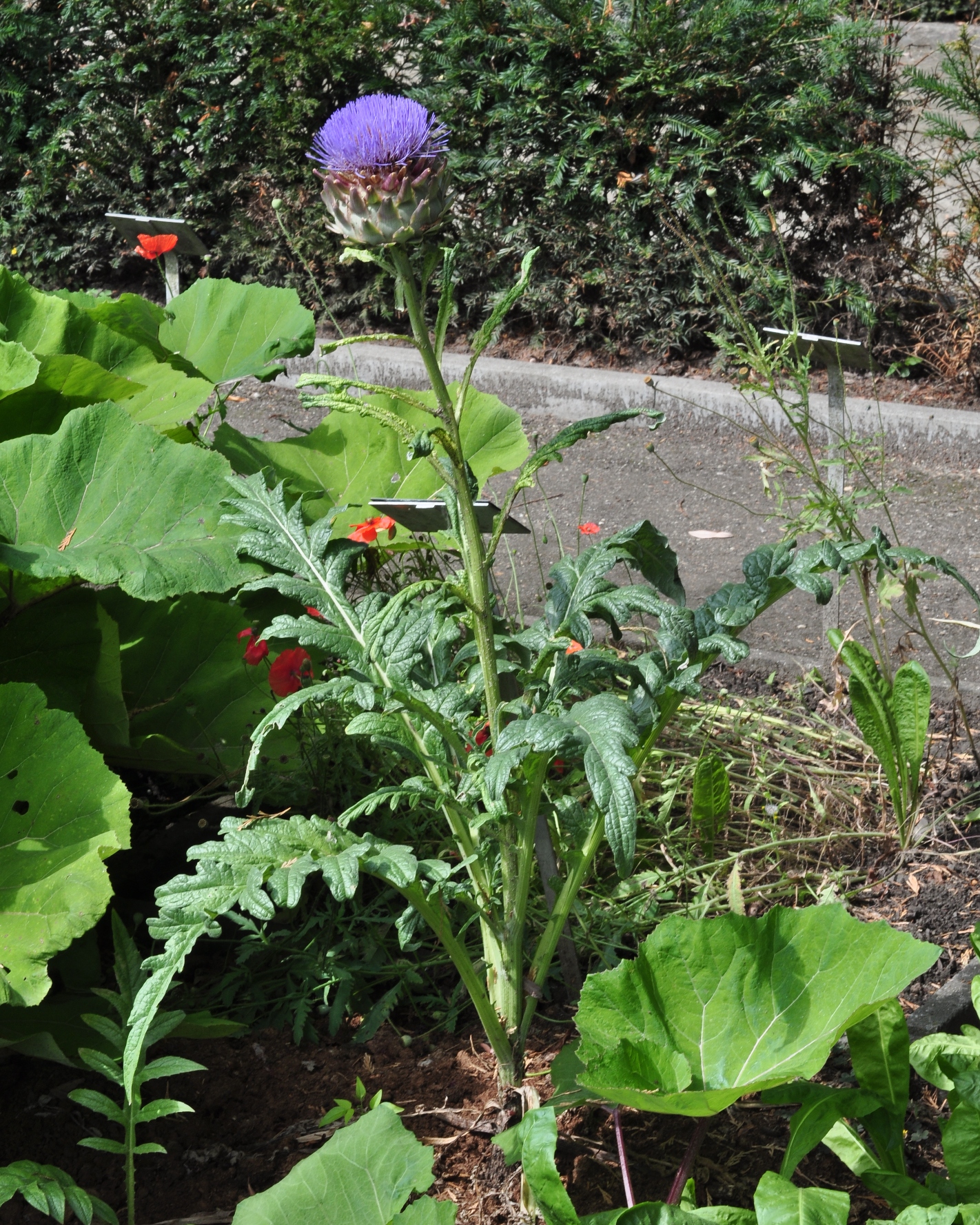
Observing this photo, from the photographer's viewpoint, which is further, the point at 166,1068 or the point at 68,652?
the point at 68,652

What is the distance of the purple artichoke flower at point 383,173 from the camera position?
56.8 inches

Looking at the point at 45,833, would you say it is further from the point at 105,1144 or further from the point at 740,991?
the point at 740,991

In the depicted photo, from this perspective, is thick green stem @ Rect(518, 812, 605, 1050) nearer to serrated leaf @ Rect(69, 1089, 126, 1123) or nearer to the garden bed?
the garden bed

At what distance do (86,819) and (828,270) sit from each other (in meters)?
4.78

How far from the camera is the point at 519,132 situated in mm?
5699

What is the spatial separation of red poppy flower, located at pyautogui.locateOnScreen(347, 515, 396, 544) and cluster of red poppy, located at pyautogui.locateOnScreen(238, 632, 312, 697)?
0.31 meters

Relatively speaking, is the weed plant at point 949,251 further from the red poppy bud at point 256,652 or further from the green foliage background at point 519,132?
the red poppy bud at point 256,652

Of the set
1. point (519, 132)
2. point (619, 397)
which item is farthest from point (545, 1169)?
point (519, 132)

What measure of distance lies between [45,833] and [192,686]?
0.61m

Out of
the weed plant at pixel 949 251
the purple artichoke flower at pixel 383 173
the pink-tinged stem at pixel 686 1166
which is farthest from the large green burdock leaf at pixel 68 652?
the weed plant at pixel 949 251

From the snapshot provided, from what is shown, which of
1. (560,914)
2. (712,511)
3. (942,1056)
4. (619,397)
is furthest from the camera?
(619,397)

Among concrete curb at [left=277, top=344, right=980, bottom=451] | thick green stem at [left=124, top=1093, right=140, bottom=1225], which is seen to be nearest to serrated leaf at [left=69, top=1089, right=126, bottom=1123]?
thick green stem at [left=124, top=1093, right=140, bottom=1225]

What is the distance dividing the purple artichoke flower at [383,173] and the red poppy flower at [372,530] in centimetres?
89

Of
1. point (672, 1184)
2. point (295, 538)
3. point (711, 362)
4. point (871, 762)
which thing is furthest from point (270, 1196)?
point (711, 362)
